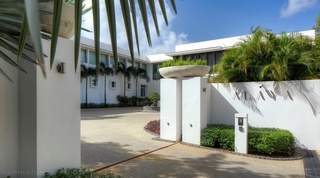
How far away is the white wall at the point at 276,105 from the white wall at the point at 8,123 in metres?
6.90

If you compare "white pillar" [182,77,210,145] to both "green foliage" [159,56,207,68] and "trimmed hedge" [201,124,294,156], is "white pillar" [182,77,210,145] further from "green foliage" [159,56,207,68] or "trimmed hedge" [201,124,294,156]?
"green foliage" [159,56,207,68]

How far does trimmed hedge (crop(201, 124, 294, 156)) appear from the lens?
6180 mm

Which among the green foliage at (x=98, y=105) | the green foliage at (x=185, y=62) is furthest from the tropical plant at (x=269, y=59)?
the green foliage at (x=98, y=105)

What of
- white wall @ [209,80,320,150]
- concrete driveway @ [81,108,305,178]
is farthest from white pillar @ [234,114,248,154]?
white wall @ [209,80,320,150]

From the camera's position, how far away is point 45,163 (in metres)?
3.20

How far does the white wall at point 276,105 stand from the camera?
22.8ft

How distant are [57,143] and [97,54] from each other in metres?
2.56

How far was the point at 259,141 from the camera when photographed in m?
6.37

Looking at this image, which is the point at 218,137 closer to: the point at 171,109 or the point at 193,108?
the point at 193,108

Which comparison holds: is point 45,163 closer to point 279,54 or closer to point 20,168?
point 20,168

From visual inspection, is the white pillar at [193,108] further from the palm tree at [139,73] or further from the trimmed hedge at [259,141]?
the palm tree at [139,73]

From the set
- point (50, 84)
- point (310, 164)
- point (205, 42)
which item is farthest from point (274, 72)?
point (205, 42)

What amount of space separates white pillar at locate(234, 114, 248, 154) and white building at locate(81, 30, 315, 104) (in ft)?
47.0

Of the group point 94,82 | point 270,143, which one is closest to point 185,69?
point 270,143
